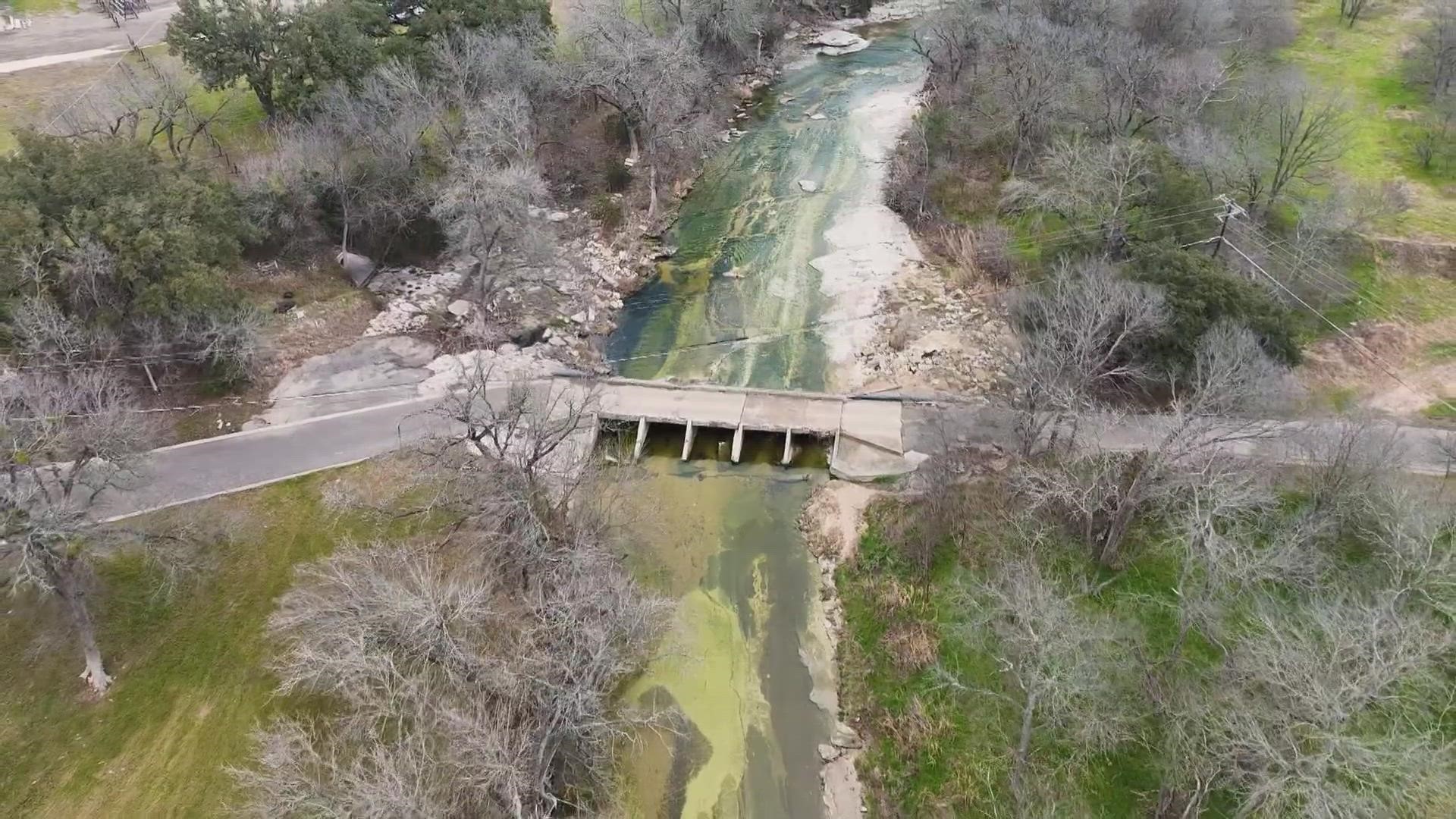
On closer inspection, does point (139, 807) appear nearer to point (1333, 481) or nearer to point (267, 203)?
point (267, 203)

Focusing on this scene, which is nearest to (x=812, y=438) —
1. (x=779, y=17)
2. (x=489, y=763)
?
(x=489, y=763)

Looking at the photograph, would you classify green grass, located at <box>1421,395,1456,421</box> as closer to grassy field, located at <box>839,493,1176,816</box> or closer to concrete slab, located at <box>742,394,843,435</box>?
grassy field, located at <box>839,493,1176,816</box>

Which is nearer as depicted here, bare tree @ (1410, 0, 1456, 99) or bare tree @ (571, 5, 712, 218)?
bare tree @ (571, 5, 712, 218)

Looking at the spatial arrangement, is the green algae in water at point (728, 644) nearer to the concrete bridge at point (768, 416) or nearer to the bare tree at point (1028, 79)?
the concrete bridge at point (768, 416)

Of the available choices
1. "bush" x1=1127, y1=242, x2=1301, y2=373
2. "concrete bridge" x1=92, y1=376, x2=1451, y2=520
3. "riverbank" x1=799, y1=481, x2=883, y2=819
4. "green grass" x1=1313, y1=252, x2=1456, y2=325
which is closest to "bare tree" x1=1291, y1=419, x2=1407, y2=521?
"concrete bridge" x1=92, y1=376, x2=1451, y2=520

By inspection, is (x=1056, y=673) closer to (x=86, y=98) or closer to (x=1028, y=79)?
(x=1028, y=79)

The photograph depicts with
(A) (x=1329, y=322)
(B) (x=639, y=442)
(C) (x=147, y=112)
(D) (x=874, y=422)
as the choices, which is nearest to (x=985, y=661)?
(D) (x=874, y=422)

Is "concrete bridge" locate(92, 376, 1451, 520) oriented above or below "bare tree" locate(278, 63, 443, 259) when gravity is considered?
below
